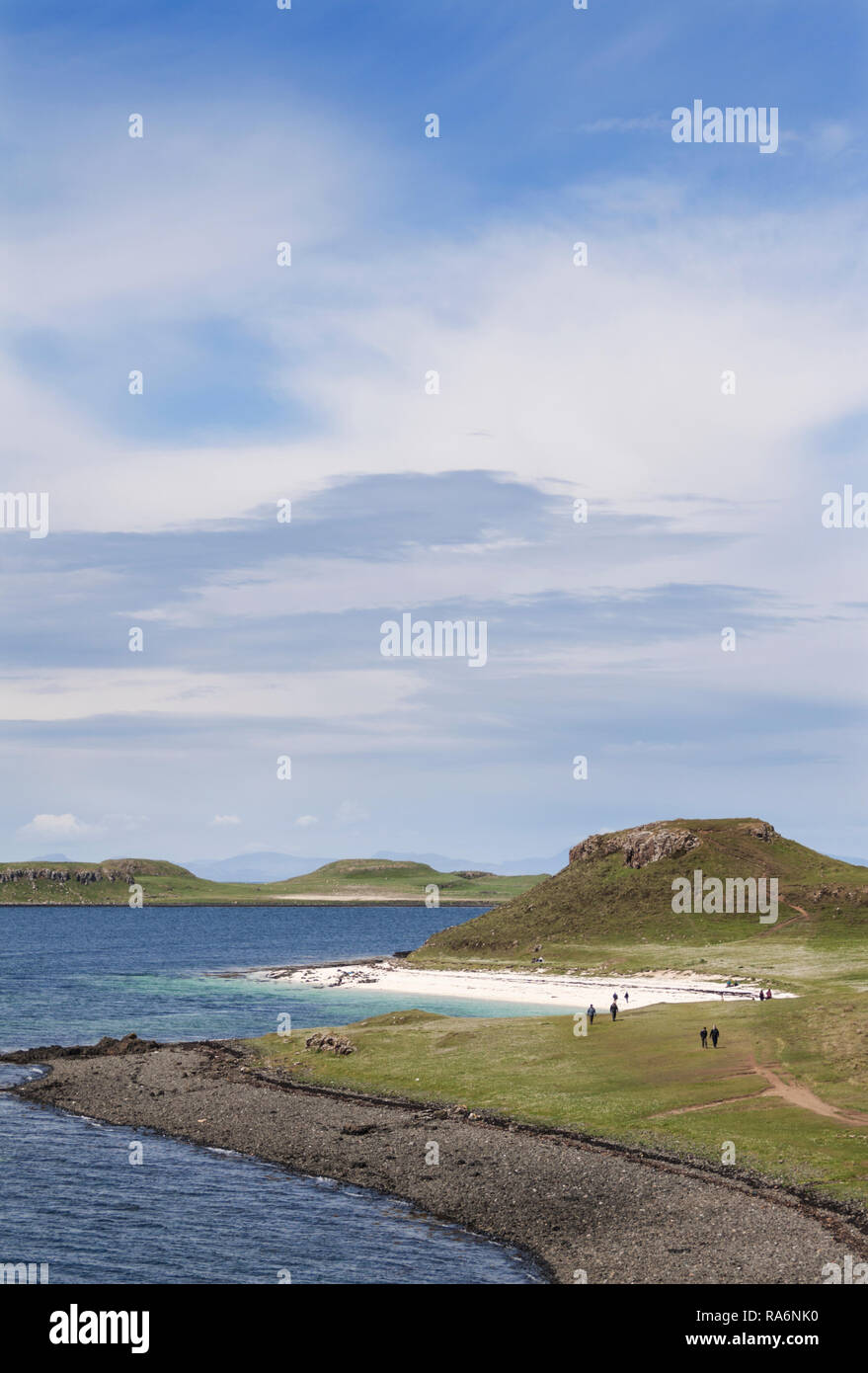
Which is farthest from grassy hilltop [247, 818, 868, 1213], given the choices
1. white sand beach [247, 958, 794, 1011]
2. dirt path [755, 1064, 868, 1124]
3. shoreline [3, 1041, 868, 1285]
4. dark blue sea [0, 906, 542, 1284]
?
dark blue sea [0, 906, 542, 1284]

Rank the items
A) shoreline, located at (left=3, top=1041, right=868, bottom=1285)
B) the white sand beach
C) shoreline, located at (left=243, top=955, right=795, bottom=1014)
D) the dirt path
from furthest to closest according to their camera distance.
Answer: the white sand beach < shoreline, located at (left=243, top=955, right=795, bottom=1014) < the dirt path < shoreline, located at (left=3, top=1041, right=868, bottom=1285)

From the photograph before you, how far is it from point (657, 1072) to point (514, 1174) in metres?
21.5

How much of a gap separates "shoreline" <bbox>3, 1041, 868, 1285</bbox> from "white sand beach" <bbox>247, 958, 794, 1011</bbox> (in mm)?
47466

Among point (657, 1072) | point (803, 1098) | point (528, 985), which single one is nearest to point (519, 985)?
point (528, 985)

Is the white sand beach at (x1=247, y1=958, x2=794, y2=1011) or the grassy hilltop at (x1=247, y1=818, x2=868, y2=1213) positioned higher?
the grassy hilltop at (x1=247, y1=818, x2=868, y2=1213)

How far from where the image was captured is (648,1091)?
73.1m

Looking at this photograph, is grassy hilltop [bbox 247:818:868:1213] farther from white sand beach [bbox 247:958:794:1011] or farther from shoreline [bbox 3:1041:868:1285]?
white sand beach [bbox 247:958:794:1011]

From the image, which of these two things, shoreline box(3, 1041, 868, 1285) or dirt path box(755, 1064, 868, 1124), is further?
dirt path box(755, 1064, 868, 1124)

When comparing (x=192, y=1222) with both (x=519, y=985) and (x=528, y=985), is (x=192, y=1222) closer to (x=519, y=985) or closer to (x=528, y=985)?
(x=528, y=985)

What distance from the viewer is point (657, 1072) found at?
7769 cm

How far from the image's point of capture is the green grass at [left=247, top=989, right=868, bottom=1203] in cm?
6084

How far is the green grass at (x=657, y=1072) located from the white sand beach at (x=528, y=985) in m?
21.9

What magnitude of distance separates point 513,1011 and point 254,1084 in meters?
49.3
